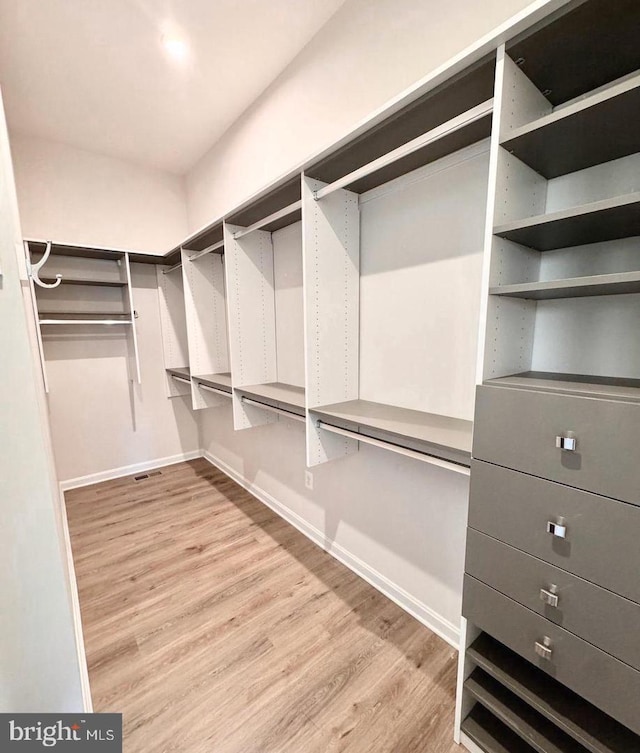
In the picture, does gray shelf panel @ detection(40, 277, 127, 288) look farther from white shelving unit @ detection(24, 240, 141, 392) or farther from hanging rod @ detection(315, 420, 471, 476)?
hanging rod @ detection(315, 420, 471, 476)

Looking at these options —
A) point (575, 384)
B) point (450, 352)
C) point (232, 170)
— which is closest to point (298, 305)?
point (450, 352)

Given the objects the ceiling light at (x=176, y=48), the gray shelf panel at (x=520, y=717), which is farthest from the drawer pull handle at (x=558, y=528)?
the ceiling light at (x=176, y=48)

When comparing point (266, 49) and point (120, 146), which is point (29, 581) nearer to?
point (266, 49)

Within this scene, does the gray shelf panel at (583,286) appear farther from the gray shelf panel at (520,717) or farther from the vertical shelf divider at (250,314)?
the vertical shelf divider at (250,314)

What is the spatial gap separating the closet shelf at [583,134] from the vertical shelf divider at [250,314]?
1736 millimetres

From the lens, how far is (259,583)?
2008 millimetres

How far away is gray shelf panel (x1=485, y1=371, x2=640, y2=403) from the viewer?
805 millimetres

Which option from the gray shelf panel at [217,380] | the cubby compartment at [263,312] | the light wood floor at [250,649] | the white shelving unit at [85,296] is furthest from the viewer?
the white shelving unit at [85,296]

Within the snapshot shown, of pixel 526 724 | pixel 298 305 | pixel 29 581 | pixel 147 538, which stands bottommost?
pixel 147 538

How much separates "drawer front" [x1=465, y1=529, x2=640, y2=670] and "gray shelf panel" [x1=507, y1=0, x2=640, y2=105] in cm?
135

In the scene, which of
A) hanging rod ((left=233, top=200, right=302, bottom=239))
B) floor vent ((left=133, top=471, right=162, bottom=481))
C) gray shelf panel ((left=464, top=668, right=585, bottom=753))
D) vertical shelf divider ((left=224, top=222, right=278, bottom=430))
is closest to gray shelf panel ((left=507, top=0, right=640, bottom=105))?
hanging rod ((left=233, top=200, right=302, bottom=239))

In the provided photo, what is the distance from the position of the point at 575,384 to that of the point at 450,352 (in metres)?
0.57

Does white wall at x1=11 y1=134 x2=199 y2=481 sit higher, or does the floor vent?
white wall at x1=11 y1=134 x2=199 y2=481

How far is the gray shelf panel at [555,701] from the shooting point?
35.8 inches
